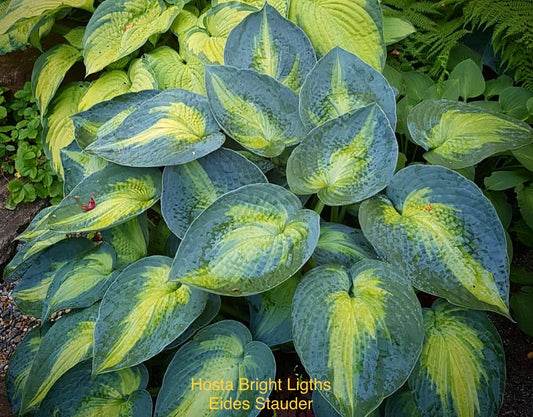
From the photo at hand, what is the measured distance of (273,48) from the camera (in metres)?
1.25

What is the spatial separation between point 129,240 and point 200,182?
0.24m

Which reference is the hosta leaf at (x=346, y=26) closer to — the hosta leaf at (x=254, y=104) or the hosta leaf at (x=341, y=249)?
the hosta leaf at (x=254, y=104)

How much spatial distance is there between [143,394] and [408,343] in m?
0.53

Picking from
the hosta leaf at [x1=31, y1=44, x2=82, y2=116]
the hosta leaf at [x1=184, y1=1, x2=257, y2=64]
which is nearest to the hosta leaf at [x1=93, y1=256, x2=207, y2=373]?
the hosta leaf at [x1=184, y1=1, x2=257, y2=64]

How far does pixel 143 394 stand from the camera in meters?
1.09

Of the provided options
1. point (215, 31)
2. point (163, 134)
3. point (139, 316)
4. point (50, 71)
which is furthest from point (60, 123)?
point (139, 316)

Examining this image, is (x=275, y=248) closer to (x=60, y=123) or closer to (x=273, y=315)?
(x=273, y=315)

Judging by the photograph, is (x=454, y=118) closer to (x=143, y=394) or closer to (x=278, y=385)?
(x=278, y=385)

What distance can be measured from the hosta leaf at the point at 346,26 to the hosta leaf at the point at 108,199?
55 centimetres

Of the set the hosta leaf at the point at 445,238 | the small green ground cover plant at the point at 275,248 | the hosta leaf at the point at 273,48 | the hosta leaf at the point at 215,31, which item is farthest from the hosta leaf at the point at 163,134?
the hosta leaf at the point at 445,238

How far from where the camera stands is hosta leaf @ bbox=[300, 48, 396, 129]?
1.13m

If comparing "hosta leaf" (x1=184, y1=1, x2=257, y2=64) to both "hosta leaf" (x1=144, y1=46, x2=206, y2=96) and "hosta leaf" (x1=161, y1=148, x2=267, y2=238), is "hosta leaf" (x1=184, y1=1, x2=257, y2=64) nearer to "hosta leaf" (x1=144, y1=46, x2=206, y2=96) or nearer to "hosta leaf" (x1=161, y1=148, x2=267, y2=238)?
"hosta leaf" (x1=144, y1=46, x2=206, y2=96)

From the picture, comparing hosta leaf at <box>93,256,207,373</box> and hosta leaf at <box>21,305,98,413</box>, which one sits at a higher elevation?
hosta leaf at <box>93,256,207,373</box>

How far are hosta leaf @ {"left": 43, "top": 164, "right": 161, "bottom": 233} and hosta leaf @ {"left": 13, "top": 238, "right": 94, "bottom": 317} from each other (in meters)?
0.13
